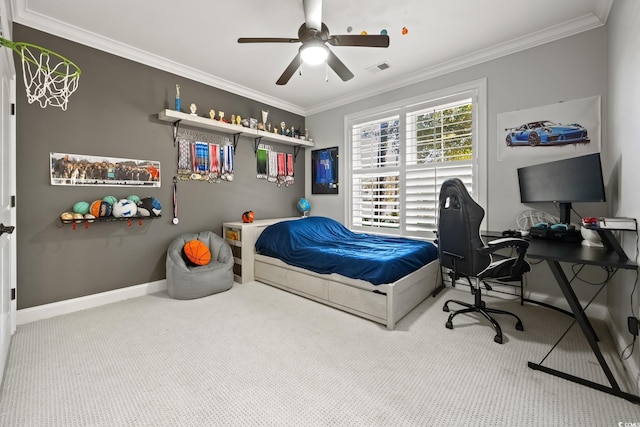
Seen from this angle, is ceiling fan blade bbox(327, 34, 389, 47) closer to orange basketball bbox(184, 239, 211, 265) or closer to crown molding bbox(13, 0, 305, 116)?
crown molding bbox(13, 0, 305, 116)

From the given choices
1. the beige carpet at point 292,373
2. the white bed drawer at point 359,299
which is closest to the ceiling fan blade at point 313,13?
the white bed drawer at point 359,299

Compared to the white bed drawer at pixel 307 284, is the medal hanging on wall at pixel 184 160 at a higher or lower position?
higher

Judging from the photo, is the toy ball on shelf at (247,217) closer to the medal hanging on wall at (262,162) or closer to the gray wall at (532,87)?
the medal hanging on wall at (262,162)

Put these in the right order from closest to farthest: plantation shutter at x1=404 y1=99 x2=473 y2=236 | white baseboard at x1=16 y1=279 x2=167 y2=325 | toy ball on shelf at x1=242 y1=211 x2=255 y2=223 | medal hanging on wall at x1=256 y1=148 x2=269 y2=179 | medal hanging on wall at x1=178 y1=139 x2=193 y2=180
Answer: white baseboard at x1=16 y1=279 x2=167 y2=325 → plantation shutter at x1=404 y1=99 x2=473 y2=236 → medal hanging on wall at x1=178 y1=139 x2=193 y2=180 → toy ball on shelf at x1=242 y1=211 x2=255 y2=223 → medal hanging on wall at x1=256 y1=148 x2=269 y2=179

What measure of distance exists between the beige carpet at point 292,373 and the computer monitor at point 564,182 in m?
1.07

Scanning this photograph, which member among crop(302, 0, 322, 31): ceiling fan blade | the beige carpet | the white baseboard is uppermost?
crop(302, 0, 322, 31): ceiling fan blade

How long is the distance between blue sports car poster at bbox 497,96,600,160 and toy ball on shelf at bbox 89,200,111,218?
4143 mm

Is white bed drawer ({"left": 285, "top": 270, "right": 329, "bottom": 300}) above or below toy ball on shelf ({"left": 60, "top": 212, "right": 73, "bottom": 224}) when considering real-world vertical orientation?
below

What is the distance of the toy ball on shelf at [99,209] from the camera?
8.73 feet

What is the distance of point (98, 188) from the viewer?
2.79 metres

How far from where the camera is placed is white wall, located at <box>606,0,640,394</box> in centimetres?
161

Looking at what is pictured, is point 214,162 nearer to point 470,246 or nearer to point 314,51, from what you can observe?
point 314,51

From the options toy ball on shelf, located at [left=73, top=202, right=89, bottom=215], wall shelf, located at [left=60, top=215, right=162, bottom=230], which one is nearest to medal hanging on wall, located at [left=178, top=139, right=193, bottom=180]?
wall shelf, located at [left=60, top=215, right=162, bottom=230]

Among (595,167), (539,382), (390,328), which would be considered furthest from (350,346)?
(595,167)
